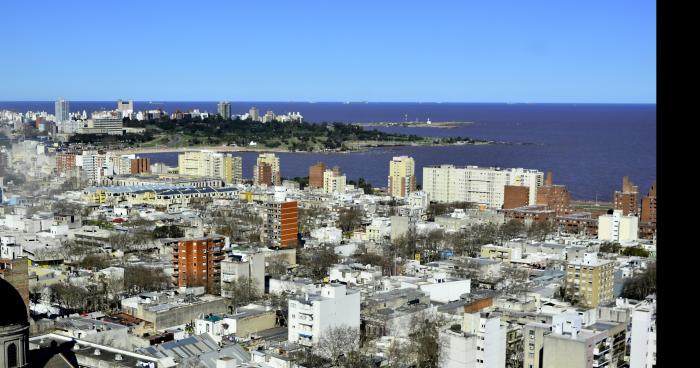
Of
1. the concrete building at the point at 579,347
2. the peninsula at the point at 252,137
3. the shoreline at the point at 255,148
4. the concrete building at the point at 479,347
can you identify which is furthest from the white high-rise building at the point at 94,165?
the concrete building at the point at 579,347

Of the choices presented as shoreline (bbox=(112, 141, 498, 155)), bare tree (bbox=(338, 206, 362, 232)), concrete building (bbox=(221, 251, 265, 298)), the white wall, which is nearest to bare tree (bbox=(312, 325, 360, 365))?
the white wall

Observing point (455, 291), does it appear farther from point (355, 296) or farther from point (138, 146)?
point (138, 146)

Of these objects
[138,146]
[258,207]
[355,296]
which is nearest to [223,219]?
[258,207]

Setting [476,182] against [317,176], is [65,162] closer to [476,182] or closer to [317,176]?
[317,176]

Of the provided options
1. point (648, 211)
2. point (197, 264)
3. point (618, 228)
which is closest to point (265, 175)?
point (648, 211)

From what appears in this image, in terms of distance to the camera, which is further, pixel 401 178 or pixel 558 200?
pixel 401 178

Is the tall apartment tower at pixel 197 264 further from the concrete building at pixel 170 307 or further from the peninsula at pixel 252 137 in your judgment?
the peninsula at pixel 252 137

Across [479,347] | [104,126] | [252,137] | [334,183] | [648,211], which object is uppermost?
[104,126]

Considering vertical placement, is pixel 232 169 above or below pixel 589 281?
above
